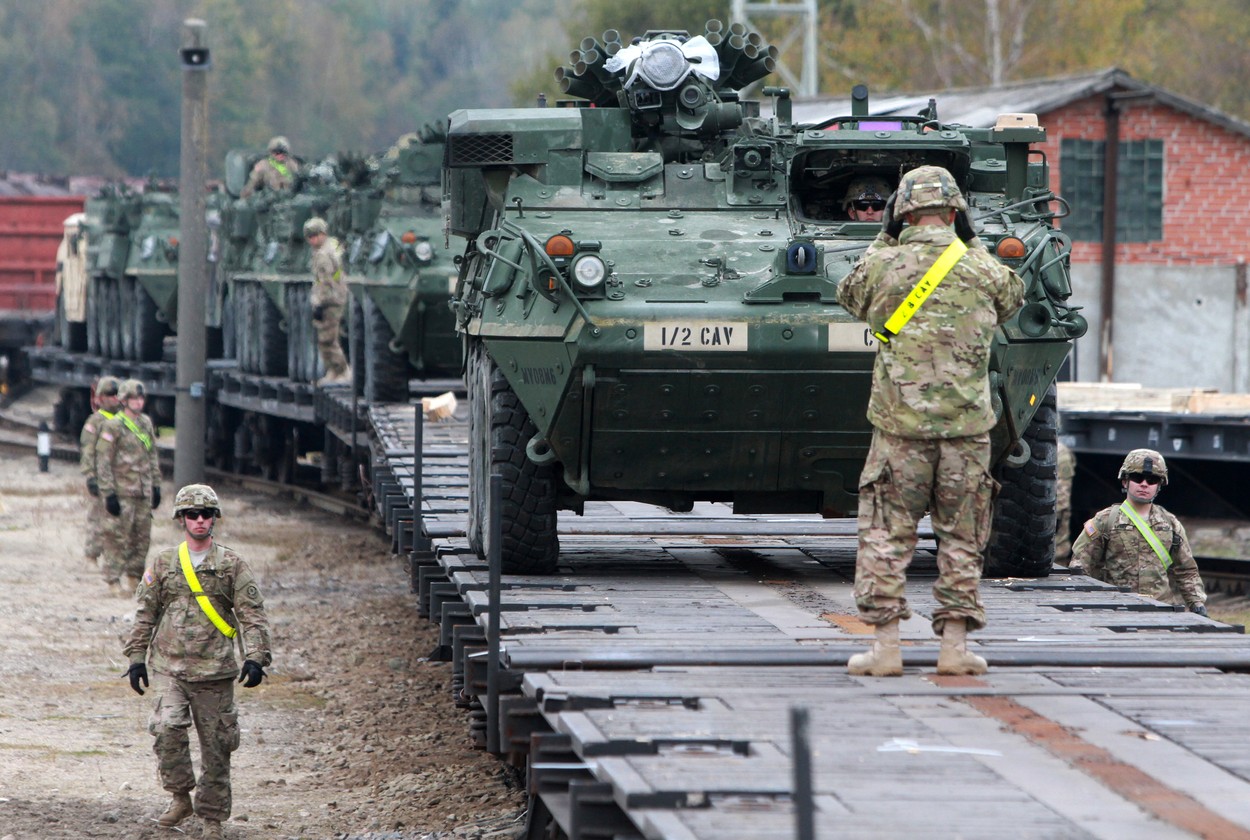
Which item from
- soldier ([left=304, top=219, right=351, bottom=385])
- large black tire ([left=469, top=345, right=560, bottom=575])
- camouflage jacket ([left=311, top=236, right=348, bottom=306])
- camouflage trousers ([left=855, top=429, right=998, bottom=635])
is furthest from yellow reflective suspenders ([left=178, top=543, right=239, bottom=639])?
camouflage jacket ([left=311, top=236, right=348, bottom=306])

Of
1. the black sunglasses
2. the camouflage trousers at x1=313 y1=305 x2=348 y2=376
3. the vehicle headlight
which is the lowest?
the black sunglasses

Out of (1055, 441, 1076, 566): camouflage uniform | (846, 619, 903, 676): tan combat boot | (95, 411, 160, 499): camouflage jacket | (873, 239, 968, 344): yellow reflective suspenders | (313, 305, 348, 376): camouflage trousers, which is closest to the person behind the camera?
(846, 619, 903, 676): tan combat boot

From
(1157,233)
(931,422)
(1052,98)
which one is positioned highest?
(1052,98)

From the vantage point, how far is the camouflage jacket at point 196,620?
891 cm

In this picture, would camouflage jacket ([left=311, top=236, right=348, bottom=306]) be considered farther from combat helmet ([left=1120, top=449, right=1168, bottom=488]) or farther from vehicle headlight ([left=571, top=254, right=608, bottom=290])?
vehicle headlight ([left=571, top=254, right=608, bottom=290])

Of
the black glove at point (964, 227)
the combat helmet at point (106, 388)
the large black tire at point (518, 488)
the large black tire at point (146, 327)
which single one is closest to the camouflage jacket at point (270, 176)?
the large black tire at point (146, 327)

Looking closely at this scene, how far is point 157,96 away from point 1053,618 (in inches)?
2564

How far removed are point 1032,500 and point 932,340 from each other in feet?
7.65

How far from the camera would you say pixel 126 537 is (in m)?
16.0

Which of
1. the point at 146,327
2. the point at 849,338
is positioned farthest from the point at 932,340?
the point at 146,327

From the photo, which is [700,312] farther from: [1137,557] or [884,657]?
[1137,557]

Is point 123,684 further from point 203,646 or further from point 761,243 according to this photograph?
point 761,243

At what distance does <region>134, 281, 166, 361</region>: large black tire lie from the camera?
26.6 m

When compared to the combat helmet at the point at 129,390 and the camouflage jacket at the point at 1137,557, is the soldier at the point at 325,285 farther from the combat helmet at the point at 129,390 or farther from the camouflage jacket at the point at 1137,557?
the camouflage jacket at the point at 1137,557
